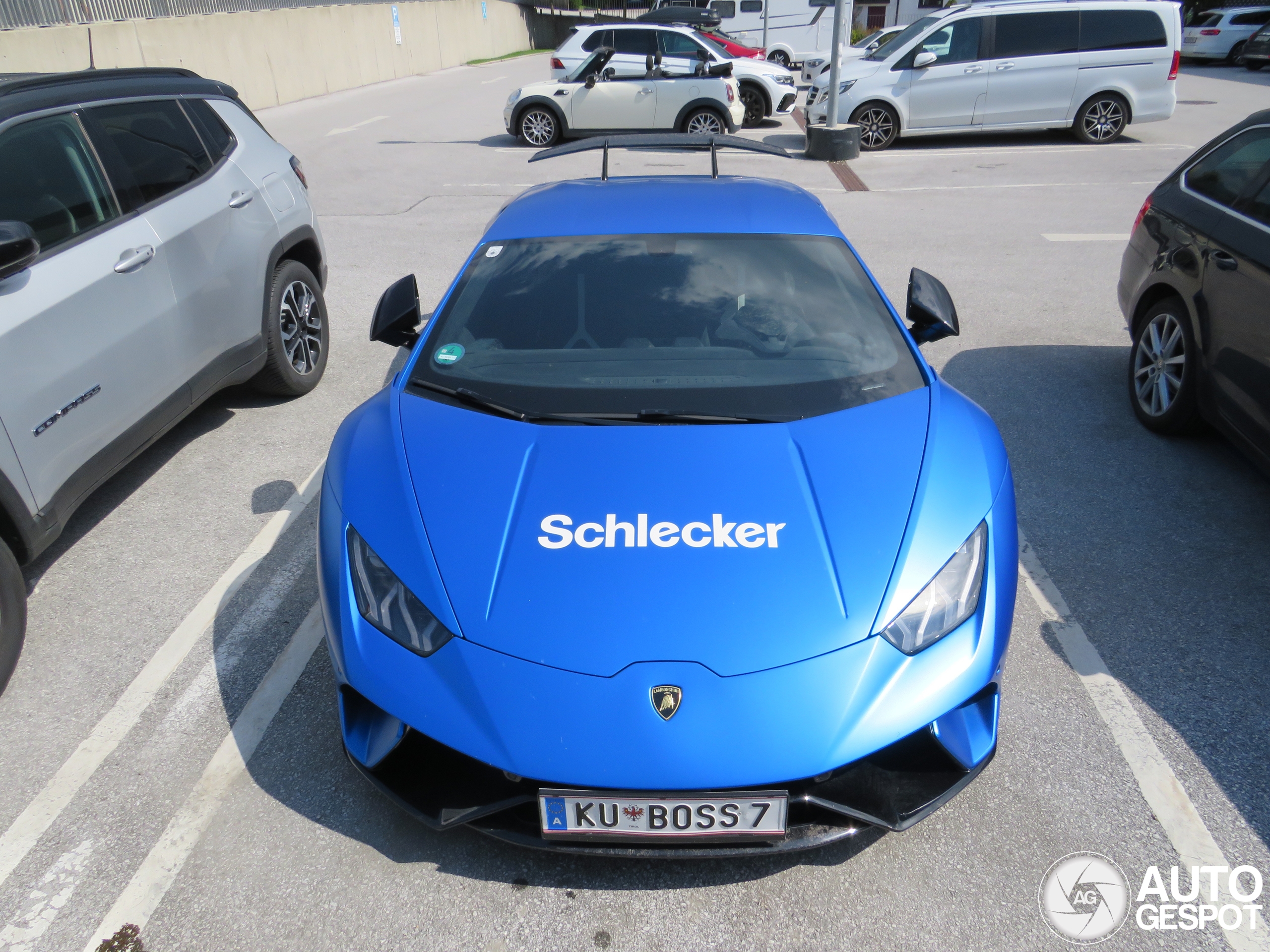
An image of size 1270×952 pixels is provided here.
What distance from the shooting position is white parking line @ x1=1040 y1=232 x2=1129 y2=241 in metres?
8.92

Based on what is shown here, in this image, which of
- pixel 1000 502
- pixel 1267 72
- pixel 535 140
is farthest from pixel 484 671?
pixel 1267 72

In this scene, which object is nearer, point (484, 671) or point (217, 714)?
point (484, 671)

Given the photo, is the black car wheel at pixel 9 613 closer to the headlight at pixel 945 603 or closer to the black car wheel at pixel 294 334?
the black car wheel at pixel 294 334

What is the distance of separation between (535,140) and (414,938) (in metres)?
14.3

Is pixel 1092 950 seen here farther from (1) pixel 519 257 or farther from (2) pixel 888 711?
(1) pixel 519 257

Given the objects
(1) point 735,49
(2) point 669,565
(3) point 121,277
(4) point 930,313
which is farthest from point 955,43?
(2) point 669,565

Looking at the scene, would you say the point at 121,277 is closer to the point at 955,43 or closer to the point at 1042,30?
the point at 955,43

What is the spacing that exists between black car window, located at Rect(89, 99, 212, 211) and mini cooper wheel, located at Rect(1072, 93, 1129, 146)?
43.0 feet

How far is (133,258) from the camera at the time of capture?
12.8ft

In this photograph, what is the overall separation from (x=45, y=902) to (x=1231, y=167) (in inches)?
225

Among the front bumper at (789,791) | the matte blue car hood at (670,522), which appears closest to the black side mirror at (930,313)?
the matte blue car hood at (670,522)

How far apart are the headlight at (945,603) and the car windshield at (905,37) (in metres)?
13.2

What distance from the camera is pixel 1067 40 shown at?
1312 cm

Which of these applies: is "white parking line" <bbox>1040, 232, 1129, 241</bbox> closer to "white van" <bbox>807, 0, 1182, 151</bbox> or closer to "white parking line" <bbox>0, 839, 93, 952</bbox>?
"white van" <bbox>807, 0, 1182, 151</bbox>
